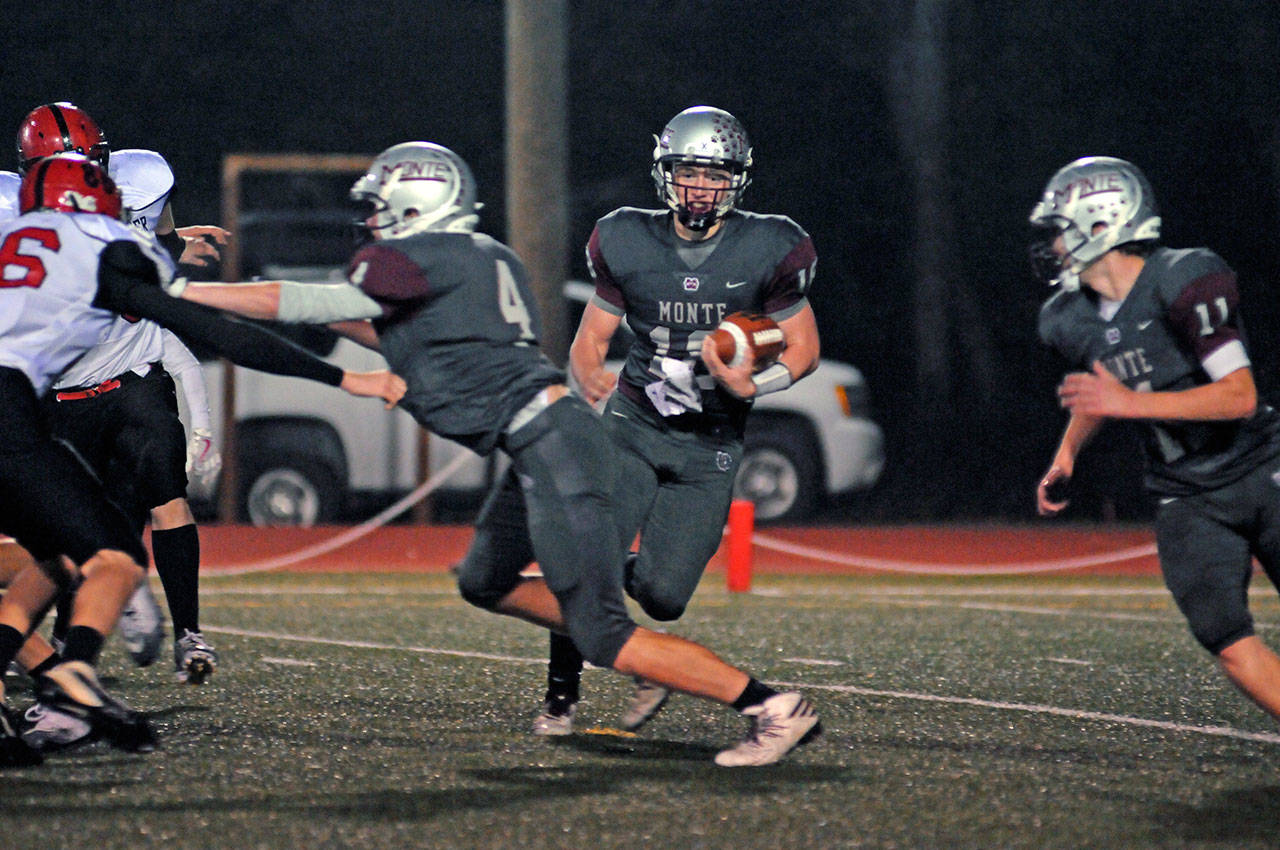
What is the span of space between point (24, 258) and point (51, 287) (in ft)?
0.38

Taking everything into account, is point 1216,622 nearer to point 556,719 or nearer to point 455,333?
point 556,719

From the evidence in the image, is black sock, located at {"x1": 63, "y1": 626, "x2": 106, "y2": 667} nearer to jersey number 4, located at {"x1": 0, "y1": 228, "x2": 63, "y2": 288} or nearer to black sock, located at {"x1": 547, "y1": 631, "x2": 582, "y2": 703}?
jersey number 4, located at {"x1": 0, "y1": 228, "x2": 63, "y2": 288}

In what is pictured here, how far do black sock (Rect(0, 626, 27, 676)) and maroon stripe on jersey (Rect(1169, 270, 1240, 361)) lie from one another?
122 inches

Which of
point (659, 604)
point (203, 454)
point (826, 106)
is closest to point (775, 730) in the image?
point (659, 604)

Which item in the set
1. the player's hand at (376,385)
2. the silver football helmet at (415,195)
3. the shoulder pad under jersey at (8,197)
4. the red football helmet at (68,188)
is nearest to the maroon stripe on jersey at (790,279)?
the silver football helmet at (415,195)

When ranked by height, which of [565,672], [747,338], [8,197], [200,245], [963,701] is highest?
[8,197]

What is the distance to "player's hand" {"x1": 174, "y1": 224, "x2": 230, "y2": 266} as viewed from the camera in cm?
683

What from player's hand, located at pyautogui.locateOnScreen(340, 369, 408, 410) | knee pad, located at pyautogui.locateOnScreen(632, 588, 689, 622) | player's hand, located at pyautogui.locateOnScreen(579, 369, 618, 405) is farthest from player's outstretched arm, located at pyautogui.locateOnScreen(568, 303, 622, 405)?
player's hand, located at pyautogui.locateOnScreen(340, 369, 408, 410)

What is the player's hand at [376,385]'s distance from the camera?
4777 mm

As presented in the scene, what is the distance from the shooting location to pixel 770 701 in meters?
5.01

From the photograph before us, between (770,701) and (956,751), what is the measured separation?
700 millimetres

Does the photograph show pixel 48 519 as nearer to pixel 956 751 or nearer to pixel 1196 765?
pixel 956 751

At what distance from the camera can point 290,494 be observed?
1294 cm

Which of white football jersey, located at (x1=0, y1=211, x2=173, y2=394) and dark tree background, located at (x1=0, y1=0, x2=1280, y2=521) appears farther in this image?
dark tree background, located at (x1=0, y1=0, x2=1280, y2=521)
